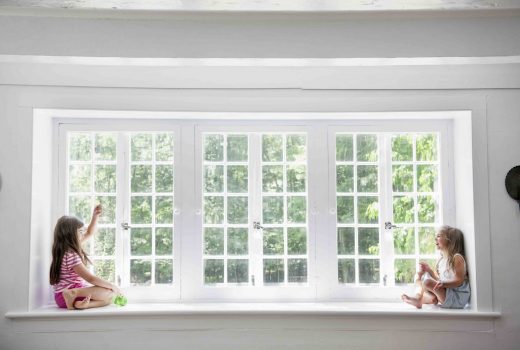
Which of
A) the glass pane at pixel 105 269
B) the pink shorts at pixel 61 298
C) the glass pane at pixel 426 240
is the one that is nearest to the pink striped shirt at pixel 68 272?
the pink shorts at pixel 61 298

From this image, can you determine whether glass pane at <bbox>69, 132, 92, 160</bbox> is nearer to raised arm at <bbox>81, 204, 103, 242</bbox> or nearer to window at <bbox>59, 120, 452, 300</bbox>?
window at <bbox>59, 120, 452, 300</bbox>

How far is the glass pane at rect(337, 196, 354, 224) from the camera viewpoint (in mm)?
4309

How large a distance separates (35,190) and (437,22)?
3114 millimetres

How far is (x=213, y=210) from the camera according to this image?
14.1ft

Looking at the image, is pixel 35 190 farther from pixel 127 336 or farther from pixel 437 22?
pixel 437 22

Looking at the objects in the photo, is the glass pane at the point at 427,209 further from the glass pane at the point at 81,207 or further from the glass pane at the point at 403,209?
the glass pane at the point at 81,207

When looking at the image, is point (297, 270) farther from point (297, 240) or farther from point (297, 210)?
point (297, 210)

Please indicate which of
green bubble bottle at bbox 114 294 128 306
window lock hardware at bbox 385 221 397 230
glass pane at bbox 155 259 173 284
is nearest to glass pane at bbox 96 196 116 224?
glass pane at bbox 155 259 173 284

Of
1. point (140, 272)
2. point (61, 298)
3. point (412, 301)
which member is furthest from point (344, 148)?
point (61, 298)

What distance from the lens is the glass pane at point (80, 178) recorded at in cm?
428

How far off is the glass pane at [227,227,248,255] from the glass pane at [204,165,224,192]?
1.16 feet

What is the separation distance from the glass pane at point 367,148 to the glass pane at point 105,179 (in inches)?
79.8

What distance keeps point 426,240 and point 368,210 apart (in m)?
0.53

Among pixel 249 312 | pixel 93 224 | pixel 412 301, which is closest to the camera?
pixel 249 312
